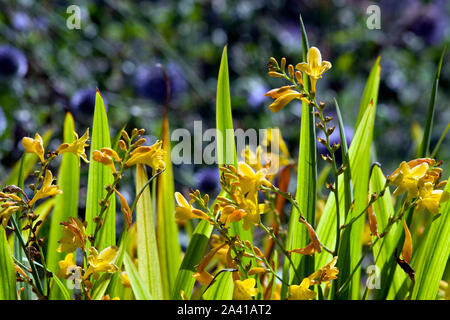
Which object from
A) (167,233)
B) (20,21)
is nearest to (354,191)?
(167,233)

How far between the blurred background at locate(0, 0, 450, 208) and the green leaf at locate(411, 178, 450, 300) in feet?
3.24

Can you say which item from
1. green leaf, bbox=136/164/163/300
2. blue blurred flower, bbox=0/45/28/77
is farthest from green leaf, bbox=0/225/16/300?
blue blurred flower, bbox=0/45/28/77

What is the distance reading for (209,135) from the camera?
4.90 ft

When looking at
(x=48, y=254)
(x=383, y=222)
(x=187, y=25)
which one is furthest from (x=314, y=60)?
(x=187, y=25)

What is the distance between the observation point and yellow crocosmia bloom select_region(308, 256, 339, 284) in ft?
1.62

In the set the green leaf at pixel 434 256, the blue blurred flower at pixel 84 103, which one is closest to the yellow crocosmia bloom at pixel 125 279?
the green leaf at pixel 434 256

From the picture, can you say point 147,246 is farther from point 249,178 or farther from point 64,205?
point 249,178

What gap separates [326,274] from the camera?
50cm

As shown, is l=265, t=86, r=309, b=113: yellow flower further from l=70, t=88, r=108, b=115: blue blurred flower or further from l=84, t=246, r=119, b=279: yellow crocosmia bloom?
l=70, t=88, r=108, b=115: blue blurred flower

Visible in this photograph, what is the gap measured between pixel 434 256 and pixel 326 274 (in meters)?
0.17

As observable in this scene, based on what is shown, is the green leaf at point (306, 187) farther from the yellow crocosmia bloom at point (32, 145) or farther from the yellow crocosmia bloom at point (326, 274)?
the yellow crocosmia bloom at point (32, 145)

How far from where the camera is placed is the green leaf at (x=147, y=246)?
65 centimetres
